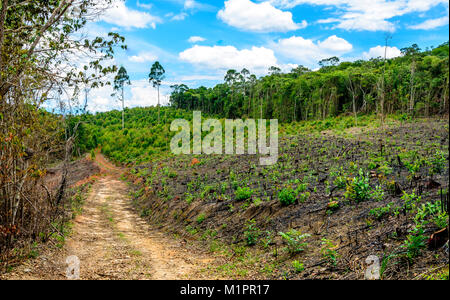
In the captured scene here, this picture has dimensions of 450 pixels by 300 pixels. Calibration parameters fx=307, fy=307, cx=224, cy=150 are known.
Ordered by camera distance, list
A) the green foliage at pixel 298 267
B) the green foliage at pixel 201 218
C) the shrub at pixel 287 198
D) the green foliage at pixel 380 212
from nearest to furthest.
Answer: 1. the green foliage at pixel 298 267
2. the green foliage at pixel 380 212
3. the shrub at pixel 287 198
4. the green foliage at pixel 201 218

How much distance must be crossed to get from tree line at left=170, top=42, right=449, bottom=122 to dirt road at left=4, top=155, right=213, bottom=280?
20.3 meters

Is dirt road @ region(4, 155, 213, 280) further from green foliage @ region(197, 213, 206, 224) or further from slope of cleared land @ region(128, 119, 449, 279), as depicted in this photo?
Result: green foliage @ region(197, 213, 206, 224)

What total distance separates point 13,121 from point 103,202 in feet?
33.1

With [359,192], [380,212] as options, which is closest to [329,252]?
[380,212]

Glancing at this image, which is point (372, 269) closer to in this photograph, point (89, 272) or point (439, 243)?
point (439, 243)

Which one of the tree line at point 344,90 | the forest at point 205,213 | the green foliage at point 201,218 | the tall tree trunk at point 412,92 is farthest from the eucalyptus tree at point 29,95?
the tall tree trunk at point 412,92

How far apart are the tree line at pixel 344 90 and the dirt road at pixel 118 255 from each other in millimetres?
20302

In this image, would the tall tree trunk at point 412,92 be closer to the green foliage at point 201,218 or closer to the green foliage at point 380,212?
the green foliage at point 201,218

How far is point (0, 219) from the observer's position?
5.36m

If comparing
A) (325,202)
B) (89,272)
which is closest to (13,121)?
(89,272)

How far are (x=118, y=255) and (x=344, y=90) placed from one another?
128 feet

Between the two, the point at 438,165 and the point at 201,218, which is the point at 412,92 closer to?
the point at 438,165

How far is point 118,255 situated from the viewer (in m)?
6.75

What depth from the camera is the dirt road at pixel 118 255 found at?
17.9 ft
